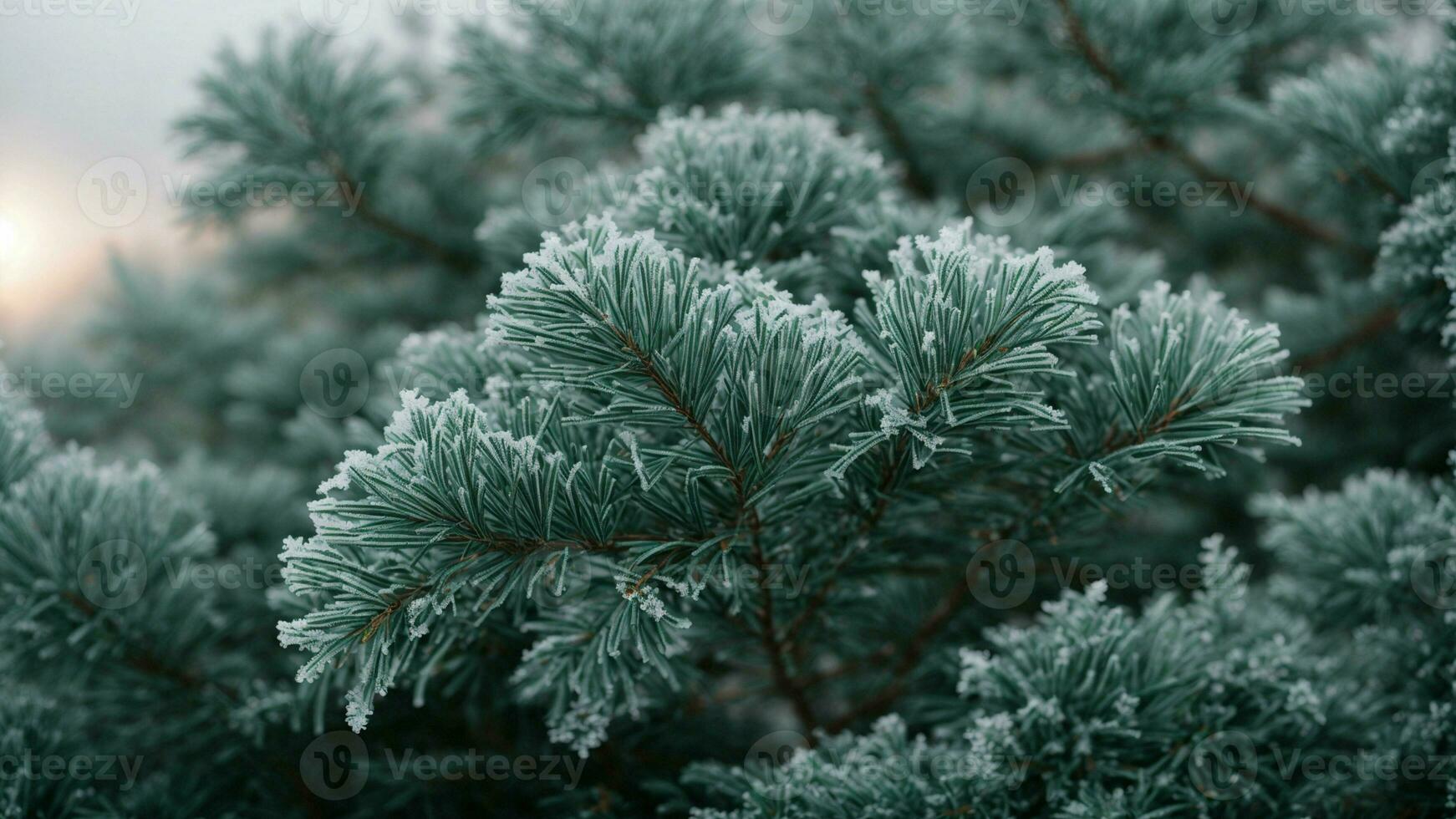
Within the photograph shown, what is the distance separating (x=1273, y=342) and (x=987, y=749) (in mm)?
378

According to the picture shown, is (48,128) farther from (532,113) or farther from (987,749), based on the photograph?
(987,749)

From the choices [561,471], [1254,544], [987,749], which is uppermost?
[1254,544]

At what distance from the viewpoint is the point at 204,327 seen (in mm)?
1731

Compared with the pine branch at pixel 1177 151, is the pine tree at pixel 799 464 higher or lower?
lower

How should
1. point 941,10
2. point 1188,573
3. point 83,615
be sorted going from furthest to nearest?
point 941,10, point 1188,573, point 83,615

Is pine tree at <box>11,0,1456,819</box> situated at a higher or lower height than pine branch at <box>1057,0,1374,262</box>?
lower

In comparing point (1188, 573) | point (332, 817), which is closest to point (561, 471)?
point (332, 817)

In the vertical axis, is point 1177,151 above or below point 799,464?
above

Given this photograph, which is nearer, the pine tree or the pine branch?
the pine tree

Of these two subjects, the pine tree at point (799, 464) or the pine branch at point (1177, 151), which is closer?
the pine tree at point (799, 464)

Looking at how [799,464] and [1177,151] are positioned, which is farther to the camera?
[1177,151]

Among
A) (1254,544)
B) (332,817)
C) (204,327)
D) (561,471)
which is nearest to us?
(561,471)

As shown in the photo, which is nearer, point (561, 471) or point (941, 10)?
point (561, 471)

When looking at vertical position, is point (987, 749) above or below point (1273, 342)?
below
